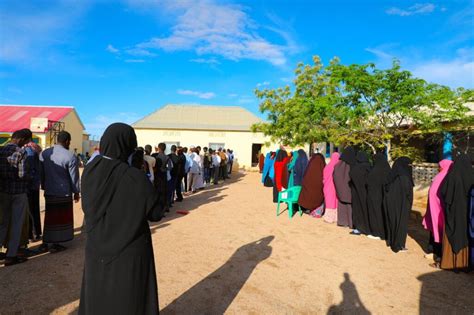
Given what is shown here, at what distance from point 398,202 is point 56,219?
5406mm

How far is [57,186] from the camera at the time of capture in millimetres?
4348

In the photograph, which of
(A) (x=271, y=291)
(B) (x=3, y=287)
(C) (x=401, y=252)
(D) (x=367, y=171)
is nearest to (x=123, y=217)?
(A) (x=271, y=291)

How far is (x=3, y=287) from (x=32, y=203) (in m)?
1.84

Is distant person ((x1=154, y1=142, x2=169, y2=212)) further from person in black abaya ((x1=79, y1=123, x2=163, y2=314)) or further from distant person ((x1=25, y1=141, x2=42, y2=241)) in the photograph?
person in black abaya ((x1=79, y1=123, x2=163, y2=314))

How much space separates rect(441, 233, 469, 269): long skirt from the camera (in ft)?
13.6

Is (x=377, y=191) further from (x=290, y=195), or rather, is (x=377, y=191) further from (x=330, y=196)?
(x=290, y=195)

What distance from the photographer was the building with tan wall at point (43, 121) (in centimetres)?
2238

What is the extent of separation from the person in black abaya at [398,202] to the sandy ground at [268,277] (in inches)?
10.2

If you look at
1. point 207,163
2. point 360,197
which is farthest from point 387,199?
point 207,163

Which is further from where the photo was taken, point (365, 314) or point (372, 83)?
point (372, 83)

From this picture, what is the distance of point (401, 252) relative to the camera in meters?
5.05

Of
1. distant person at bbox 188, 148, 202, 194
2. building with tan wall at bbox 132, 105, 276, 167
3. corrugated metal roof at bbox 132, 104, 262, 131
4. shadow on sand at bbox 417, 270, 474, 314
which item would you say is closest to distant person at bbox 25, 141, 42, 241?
shadow on sand at bbox 417, 270, 474, 314

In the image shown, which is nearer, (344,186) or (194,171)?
(344,186)

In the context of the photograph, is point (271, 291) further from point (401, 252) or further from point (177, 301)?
point (401, 252)
